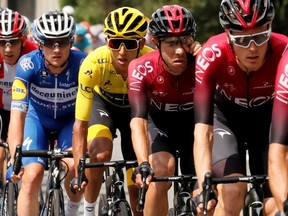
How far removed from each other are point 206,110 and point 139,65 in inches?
51.6

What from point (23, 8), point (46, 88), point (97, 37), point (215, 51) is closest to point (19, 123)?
point (46, 88)

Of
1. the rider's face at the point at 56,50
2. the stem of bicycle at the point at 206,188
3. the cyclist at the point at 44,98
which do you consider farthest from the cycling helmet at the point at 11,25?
the stem of bicycle at the point at 206,188

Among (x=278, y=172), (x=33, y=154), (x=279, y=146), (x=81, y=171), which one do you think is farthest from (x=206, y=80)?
(x=33, y=154)

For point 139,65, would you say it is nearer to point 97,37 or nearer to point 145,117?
point 145,117

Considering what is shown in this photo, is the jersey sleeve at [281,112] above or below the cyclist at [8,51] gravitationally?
below

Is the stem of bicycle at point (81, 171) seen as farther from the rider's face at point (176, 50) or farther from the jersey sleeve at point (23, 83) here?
the jersey sleeve at point (23, 83)

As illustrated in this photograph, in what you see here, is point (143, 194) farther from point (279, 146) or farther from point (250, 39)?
point (279, 146)

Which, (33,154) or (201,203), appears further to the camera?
(33,154)

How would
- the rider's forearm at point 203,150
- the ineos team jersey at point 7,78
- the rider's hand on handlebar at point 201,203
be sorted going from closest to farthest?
the rider's hand on handlebar at point 201,203 → the rider's forearm at point 203,150 → the ineos team jersey at point 7,78

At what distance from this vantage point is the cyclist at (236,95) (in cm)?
762

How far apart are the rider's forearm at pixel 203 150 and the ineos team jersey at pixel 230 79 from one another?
0.23 feet

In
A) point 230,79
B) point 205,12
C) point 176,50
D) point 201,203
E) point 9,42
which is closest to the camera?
point 201,203

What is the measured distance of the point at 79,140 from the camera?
30.6 feet

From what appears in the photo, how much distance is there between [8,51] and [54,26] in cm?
122
